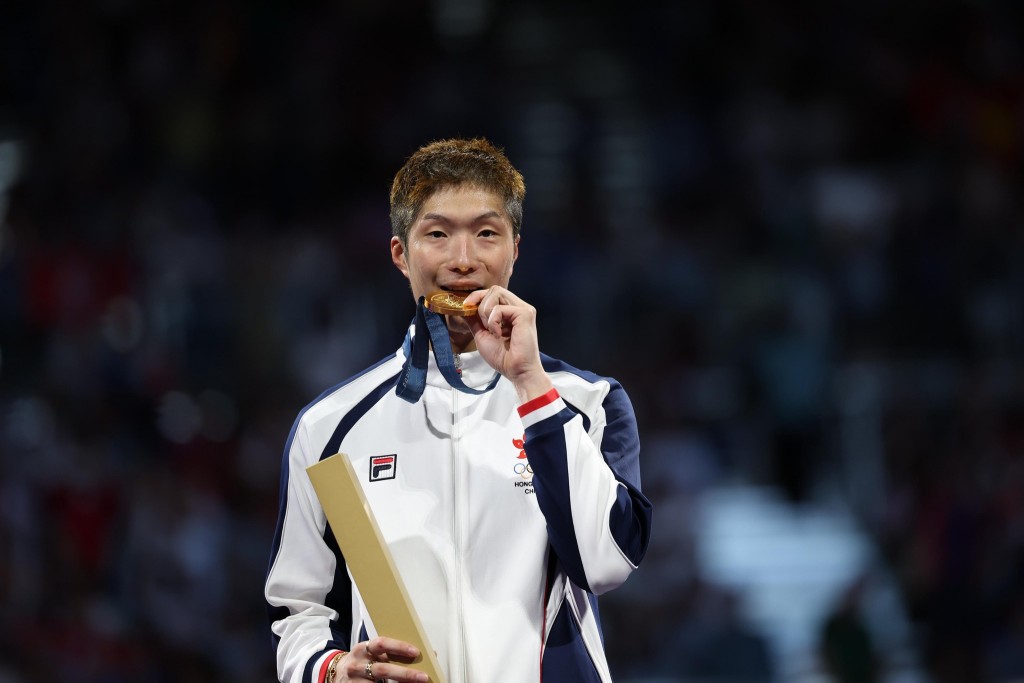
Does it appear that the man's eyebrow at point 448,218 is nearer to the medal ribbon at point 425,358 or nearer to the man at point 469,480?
the man at point 469,480

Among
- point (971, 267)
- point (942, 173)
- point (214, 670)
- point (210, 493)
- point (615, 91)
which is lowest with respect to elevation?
point (214, 670)

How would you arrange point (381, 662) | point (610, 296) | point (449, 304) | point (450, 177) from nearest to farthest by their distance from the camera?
1. point (381, 662)
2. point (449, 304)
3. point (450, 177)
4. point (610, 296)

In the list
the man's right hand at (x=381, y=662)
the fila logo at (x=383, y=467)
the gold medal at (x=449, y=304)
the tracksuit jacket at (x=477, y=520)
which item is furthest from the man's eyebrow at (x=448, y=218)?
the man's right hand at (x=381, y=662)

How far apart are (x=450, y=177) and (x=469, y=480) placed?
57 centimetres

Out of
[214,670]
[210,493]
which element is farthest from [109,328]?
[214,670]

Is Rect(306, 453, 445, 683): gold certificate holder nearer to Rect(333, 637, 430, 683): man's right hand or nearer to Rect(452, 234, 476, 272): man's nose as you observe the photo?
Rect(333, 637, 430, 683): man's right hand

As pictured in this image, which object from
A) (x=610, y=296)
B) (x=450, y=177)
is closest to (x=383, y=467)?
(x=450, y=177)

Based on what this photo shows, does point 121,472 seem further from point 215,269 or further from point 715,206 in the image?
point 715,206

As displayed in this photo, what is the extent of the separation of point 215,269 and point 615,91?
13.2ft

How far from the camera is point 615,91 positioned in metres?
11.2

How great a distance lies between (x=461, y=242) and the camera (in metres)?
2.57

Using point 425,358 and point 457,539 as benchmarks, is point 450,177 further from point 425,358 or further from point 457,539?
point 457,539

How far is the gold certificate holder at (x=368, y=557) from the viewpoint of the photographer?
2.32m

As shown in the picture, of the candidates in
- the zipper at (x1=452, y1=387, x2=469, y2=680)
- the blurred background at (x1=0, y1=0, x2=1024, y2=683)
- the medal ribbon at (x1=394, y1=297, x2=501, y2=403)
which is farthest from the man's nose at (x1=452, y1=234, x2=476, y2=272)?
the blurred background at (x1=0, y1=0, x2=1024, y2=683)
